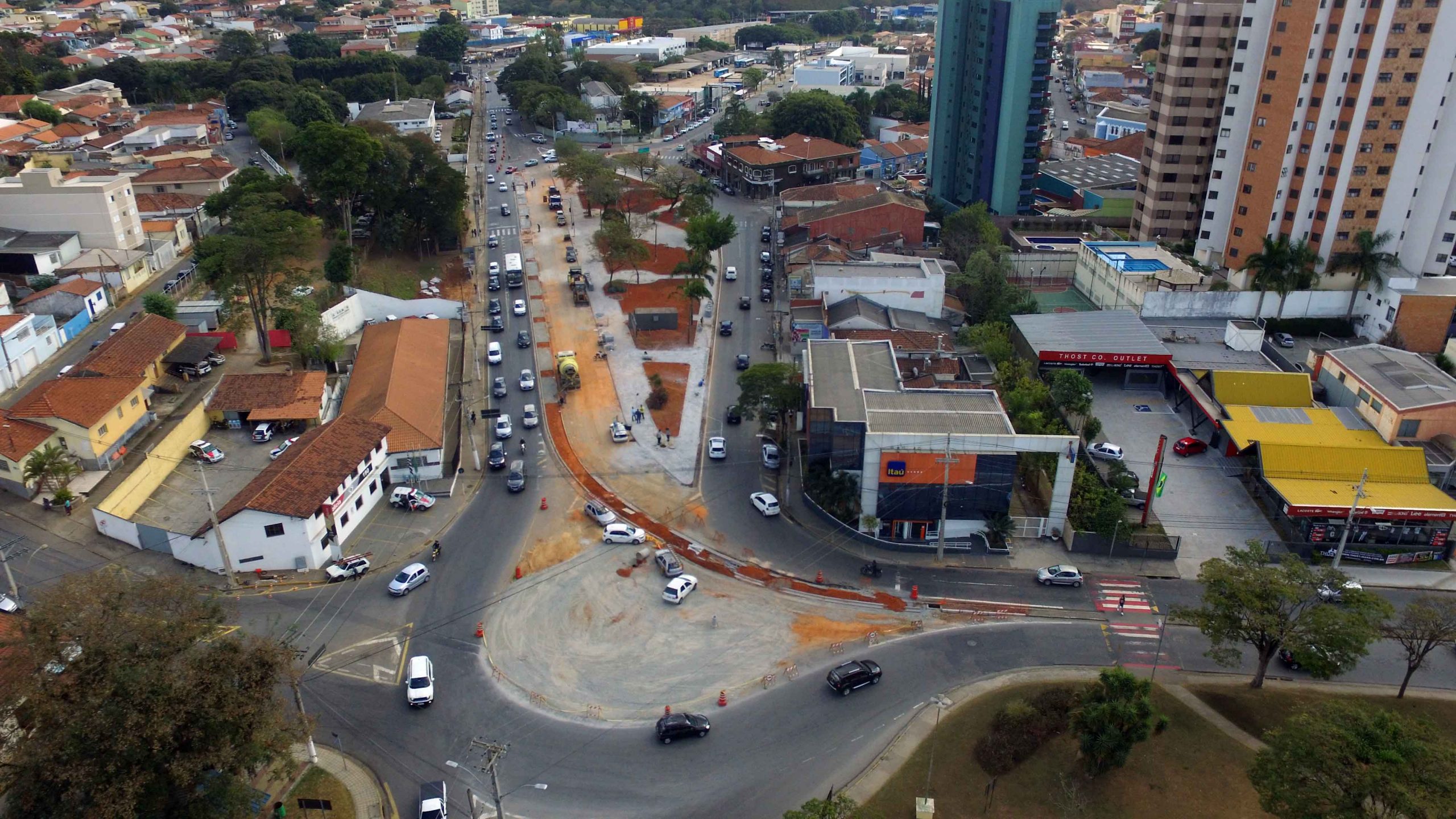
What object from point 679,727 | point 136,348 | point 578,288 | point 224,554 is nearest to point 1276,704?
point 679,727

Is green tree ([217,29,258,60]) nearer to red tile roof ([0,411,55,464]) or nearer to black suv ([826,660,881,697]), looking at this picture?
red tile roof ([0,411,55,464])

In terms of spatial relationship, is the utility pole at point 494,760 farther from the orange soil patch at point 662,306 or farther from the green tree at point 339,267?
the green tree at point 339,267

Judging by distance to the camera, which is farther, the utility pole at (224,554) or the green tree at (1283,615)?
the utility pole at (224,554)

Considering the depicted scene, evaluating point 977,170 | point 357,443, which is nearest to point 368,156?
point 357,443

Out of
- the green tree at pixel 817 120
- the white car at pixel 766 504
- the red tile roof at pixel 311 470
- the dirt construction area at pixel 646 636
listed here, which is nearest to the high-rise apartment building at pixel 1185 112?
the green tree at pixel 817 120

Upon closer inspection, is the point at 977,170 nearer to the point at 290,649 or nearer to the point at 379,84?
the point at 290,649

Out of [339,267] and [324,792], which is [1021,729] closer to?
[324,792]

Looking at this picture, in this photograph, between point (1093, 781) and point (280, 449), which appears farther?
point (280, 449)
